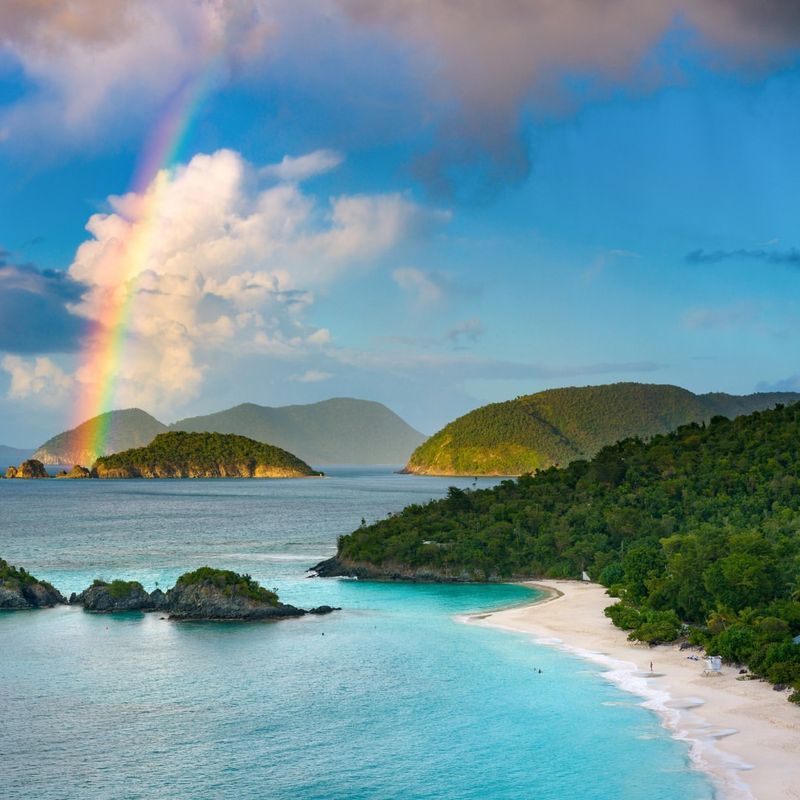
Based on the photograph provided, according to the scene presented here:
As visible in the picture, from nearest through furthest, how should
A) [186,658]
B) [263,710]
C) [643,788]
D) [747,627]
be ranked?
1. [643,788]
2. [263,710]
3. [747,627]
4. [186,658]

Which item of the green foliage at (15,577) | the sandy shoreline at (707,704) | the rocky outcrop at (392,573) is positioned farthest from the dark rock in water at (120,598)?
the sandy shoreline at (707,704)

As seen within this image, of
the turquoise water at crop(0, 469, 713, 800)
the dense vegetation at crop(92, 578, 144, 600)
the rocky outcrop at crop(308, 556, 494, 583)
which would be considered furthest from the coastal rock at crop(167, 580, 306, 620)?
the rocky outcrop at crop(308, 556, 494, 583)

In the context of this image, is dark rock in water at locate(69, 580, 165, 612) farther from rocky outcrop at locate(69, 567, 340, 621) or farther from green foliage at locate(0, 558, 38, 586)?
green foliage at locate(0, 558, 38, 586)

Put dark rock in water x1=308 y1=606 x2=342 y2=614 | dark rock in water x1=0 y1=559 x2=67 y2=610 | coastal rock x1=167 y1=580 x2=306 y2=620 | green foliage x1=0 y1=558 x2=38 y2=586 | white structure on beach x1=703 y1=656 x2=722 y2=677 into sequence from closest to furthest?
white structure on beach x1=703 y1=656 x2=722 y2=677 < coastal rock x1=167 y1=580 x2=306 y2=620 < dark rock in water x1=308 y1=606 x2=342 y2=614 < dark rock in water x1=0 y1=559 x2=67 y2=610 < green foliage x1=0 y1=558 x2=38 y2=586

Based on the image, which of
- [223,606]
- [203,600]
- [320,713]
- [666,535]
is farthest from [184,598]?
[666,535]

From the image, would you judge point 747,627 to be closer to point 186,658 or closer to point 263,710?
point 263,710

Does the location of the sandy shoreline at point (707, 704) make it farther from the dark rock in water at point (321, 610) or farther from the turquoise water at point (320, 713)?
the dark rock in water at point (321, 610)

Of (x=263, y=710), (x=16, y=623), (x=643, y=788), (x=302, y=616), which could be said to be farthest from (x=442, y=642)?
(x=16, y=623)
